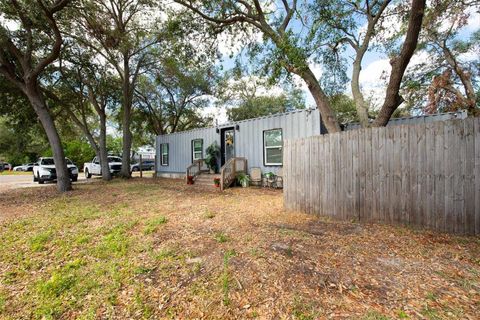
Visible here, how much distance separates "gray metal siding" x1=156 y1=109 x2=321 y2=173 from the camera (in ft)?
29.2

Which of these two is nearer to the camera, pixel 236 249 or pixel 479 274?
pixel 479 274

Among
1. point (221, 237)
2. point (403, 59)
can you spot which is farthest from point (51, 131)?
point (403, 59)

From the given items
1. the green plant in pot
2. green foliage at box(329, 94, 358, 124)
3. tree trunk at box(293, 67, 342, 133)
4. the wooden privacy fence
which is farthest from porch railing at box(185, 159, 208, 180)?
green foliage at box(329, 94, 358, 124)

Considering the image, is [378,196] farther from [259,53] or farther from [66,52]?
[66,52]

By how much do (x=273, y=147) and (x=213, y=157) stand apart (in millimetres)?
3554

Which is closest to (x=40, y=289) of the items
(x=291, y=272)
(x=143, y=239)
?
(x=143, y=239)

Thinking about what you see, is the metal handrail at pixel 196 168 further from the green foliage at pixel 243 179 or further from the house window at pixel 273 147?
the house window at pixel 273 147

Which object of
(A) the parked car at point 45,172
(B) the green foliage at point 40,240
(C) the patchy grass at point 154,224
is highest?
(A) the parked car at point 45,172

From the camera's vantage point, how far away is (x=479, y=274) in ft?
8.68

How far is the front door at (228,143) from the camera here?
11805mm

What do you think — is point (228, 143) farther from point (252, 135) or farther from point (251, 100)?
point (251, 100)

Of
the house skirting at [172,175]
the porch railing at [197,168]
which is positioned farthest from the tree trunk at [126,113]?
the porch railing at [197,168]

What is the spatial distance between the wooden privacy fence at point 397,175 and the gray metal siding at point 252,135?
3.56m

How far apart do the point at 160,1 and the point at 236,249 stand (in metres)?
10.4
